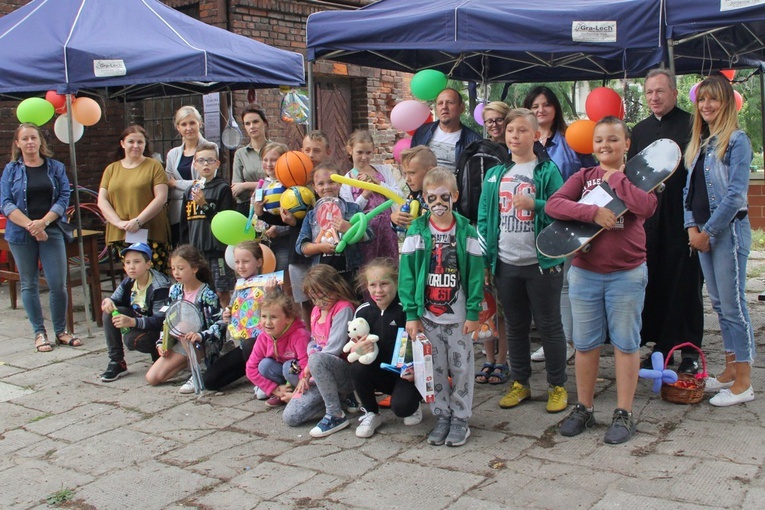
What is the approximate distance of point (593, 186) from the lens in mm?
4191

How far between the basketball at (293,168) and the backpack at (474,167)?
1.06 metres

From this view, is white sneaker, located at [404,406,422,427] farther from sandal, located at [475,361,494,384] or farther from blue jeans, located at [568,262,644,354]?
blue jeans, located at [568,262,644,354]

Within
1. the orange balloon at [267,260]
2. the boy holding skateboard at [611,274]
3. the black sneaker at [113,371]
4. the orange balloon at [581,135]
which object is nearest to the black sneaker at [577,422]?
the boy holding skateboard at [611,274]

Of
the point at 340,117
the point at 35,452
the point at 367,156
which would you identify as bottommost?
the point at 35,452

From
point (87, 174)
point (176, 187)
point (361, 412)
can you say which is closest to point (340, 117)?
point (87, 174)

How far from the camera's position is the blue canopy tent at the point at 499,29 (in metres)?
4.96

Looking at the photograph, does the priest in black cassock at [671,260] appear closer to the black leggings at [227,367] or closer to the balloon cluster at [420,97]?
the balloon cluster at [420,97]

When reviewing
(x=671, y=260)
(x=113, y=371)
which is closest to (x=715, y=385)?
(x=671, y=260)

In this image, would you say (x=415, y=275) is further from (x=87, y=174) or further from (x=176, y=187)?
(x=87, y=174)

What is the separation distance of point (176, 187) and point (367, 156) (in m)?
2.12

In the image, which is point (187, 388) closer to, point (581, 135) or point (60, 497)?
point (60, 497)

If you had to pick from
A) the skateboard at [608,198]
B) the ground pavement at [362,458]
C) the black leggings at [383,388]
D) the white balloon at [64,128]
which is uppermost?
the white balloon at [64,128]

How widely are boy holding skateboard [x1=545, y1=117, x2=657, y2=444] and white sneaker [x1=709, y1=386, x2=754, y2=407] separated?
734 mm

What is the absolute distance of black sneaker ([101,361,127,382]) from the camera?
5707 mm
